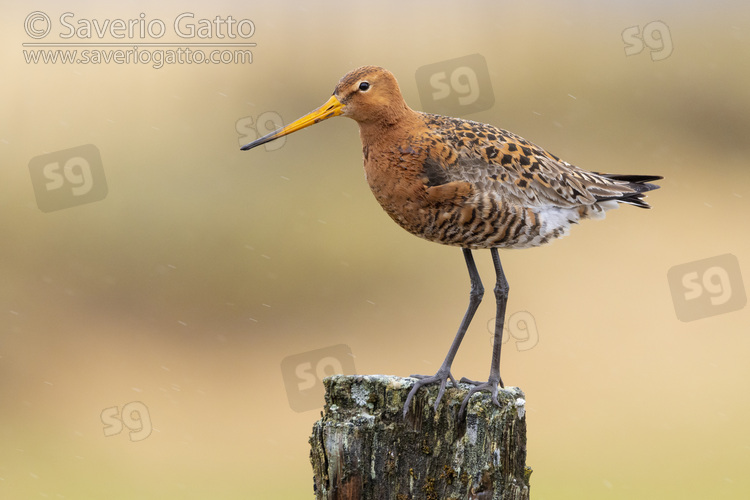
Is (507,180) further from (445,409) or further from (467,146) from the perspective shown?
(445,409)

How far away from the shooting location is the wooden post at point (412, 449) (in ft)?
14.3

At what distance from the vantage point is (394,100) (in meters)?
4.82

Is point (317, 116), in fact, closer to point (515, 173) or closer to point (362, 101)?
point (362, 101)

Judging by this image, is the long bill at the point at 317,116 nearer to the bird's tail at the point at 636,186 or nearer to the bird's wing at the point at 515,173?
the bird's wing at the point at 515,173

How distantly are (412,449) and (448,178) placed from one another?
163 centimetres

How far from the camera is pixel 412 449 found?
4.48 metres

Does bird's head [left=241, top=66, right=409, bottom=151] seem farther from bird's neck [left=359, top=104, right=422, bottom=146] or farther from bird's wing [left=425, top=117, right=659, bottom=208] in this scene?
bird's wing [left=425, top=117, right=659, bottom=208]

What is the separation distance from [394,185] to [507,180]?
2.49ft

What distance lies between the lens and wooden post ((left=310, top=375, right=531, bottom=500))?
14.3ft

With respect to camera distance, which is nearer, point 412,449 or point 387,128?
point 412,449

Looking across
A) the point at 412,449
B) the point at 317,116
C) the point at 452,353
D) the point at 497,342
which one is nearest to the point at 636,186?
the point at 497,342

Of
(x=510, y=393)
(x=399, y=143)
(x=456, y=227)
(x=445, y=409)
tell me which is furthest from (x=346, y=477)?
(x=399, y=143)

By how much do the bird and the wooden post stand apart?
0.37 ft

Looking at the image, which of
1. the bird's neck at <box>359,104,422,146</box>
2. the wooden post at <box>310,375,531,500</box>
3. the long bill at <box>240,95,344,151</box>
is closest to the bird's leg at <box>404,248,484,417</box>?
the wooden post at <box>310,375,531,500</box>
